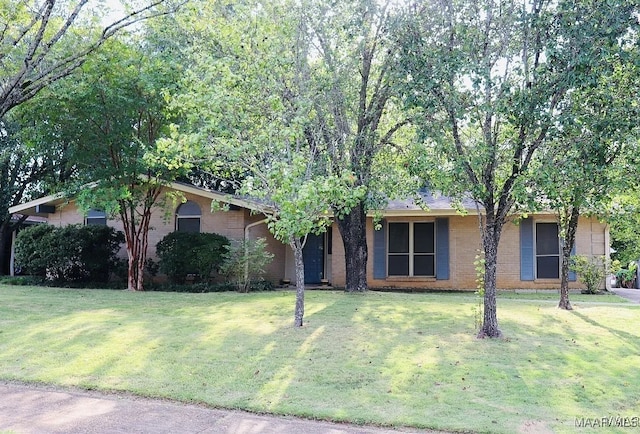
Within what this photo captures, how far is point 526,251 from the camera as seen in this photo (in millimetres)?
17109

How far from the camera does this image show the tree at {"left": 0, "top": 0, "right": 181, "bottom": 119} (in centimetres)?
1062

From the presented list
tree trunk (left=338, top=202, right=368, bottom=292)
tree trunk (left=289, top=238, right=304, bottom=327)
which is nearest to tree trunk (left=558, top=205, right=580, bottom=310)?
tree trunk (left=338, top=202, right=368, bottom=292)

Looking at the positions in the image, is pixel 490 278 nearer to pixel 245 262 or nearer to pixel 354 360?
pixel 354 360

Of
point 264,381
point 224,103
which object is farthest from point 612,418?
point 224,103

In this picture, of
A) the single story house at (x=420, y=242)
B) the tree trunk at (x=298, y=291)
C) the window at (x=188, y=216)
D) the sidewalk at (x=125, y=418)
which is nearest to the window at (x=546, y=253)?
the single story house at (x=420, y=242)

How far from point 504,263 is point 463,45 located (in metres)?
10.3

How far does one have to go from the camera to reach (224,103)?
347 inches

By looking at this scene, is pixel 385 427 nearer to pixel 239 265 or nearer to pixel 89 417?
pixel 89 417

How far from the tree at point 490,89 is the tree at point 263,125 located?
174 centimetres

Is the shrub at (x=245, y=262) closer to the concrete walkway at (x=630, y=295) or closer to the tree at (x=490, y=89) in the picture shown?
the tree at (x=490, y=89)

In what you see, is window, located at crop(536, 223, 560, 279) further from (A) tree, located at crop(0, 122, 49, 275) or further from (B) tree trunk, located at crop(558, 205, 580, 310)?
(A) tree, located at crop(0, 122, 49, 275)

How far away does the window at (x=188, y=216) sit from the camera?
1823 cm

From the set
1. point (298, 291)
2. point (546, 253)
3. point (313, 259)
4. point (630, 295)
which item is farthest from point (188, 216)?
point (630, 295)

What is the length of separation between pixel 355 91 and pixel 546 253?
8331 mm
